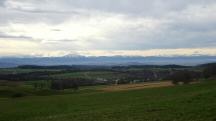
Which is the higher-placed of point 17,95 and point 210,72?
point 210,72

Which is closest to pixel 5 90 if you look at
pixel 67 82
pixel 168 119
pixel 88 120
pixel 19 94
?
pixel 19 94

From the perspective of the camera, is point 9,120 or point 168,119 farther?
point 9,120

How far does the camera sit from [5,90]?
277 feet

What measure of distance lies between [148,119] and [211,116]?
3.40m

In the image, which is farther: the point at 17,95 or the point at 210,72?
the point at 210,72

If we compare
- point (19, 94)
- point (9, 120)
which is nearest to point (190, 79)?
point (19, 94)

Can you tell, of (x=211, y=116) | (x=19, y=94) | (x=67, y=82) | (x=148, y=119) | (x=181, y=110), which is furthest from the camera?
(x=67, y=82)

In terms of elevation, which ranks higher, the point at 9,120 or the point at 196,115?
the point at 196,115

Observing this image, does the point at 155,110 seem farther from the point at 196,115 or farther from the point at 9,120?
the point at 9,120

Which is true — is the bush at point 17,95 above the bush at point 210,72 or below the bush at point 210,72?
below

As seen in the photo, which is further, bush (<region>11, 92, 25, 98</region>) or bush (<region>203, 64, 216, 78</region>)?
bush (<region>203, 64, 216, 78</region>)

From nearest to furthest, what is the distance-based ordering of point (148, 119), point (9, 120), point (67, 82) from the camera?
point (148, 119), point (9, 120), point (67, 82)

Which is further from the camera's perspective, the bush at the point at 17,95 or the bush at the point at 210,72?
the bush at the point at 210,72

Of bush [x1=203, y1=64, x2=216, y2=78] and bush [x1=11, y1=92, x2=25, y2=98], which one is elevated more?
bush [x1=203, y1=64, x2=216, y2=78]
